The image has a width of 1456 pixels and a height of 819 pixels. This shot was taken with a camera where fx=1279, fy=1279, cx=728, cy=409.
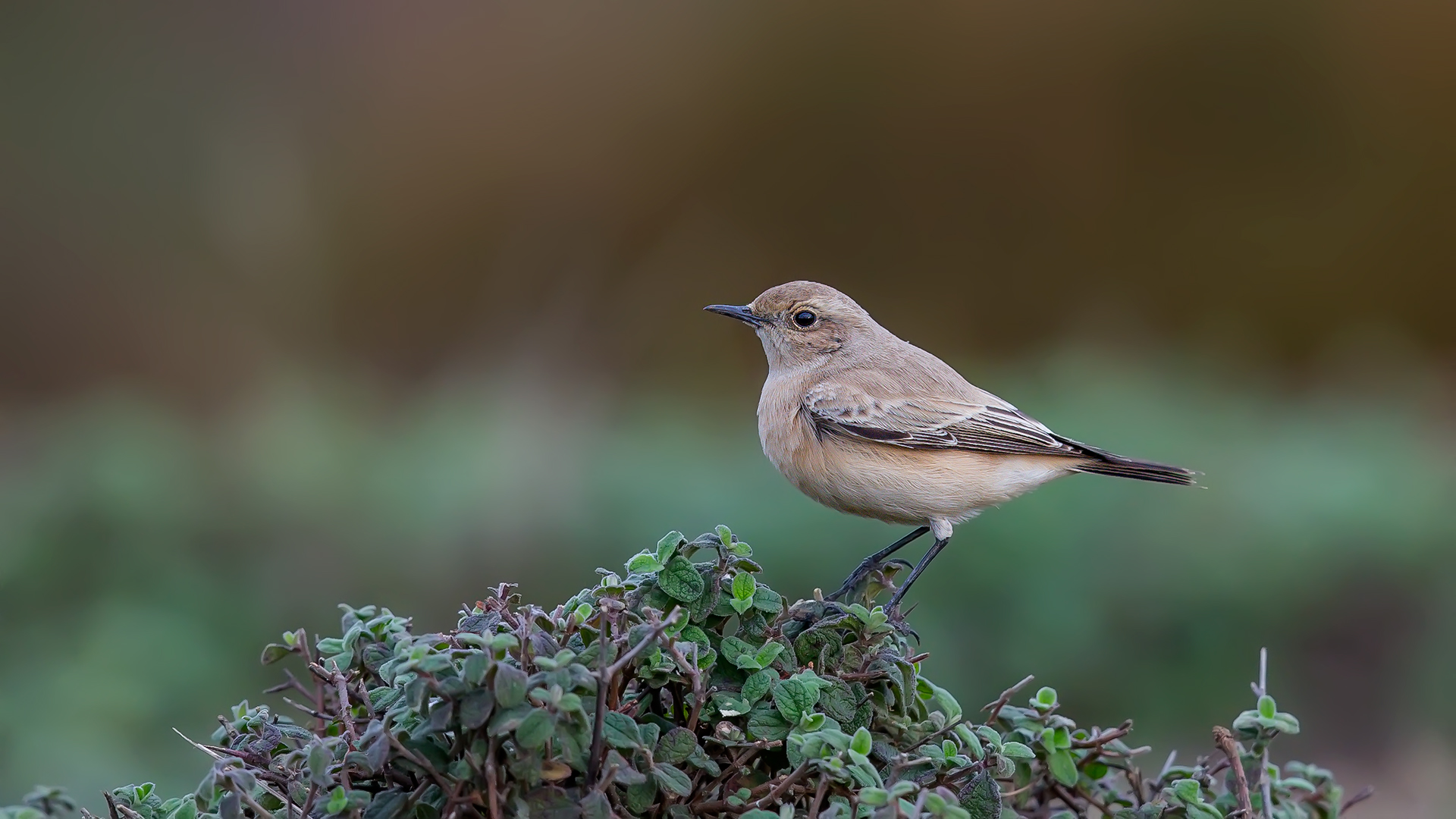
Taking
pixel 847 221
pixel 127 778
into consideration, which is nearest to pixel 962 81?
pixel 847 221

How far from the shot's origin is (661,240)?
972 cm

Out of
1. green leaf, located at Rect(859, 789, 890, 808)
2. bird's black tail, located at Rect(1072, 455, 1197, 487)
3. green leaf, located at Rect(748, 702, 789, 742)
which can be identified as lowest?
green leaf, located at Rect(859, 789, 890, 808)

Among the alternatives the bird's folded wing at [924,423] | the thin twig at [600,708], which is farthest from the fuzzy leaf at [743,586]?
the bird's folded wing at [924,423]

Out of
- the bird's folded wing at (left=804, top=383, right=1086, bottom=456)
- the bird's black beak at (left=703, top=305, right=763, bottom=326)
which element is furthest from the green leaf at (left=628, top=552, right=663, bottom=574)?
the bird's black beak at (left=703, top=305, right=763, bottom=326)

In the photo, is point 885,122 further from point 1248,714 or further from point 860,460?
point 1248,714

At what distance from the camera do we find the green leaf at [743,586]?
183 centimetres

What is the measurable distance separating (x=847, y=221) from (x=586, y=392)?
3135mm

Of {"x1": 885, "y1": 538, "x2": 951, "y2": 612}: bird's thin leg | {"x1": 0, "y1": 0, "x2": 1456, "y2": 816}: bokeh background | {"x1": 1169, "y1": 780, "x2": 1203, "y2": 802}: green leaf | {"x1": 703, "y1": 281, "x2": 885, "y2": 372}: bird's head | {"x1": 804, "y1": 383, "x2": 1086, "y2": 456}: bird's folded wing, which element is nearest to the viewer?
{"x1": 1169, "y1": 780, "x2": 1203, "y2": 802}: green leaf

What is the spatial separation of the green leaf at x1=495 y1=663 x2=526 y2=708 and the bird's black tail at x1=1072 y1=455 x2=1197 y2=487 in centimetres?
263

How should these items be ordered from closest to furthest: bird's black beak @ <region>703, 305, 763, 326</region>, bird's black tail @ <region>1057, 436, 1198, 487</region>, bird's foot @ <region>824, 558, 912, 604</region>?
bird's foot @ <region>824, 558, 912, 604</region> → bird's black tail @ <region>1057, 436, 1198, 487</region> → bird's black beak @ <region>703, 305, 763, 326</region>

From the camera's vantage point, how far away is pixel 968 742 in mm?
1865

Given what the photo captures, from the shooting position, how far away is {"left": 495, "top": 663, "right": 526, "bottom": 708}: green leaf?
1491 millimetres

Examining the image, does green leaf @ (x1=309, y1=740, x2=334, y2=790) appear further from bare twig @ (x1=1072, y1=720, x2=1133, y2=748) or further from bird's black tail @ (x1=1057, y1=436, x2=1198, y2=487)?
bird's black tail @ (x1=1057, y1=436, x2=1198, y2=487)

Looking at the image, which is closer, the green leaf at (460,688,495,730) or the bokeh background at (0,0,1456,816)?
the green leaf at (460,688,495,730)
